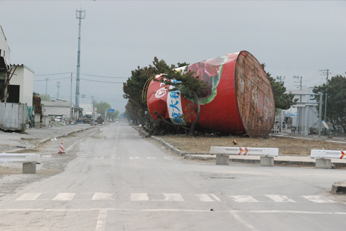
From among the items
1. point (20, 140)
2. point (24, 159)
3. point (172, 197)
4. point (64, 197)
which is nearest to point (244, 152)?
point (172, 197)

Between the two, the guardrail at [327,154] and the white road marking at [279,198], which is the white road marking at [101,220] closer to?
the white road marking at [279,198]

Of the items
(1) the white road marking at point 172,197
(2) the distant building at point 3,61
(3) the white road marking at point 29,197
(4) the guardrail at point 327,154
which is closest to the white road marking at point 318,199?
(1) the white road marking at point 172,197

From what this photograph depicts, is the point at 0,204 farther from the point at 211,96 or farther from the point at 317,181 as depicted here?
the point at 211,96

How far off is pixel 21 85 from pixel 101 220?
49.6m

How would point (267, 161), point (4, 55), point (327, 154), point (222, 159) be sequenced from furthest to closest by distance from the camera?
point (4, 55) < point (267, 161) < point (222, 159) < point (327, 154)

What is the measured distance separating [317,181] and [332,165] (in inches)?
239

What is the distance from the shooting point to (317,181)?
1230 centimetres

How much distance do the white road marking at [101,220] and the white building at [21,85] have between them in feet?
144

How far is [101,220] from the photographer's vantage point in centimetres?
674

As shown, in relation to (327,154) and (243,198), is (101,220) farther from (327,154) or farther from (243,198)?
(327,154)

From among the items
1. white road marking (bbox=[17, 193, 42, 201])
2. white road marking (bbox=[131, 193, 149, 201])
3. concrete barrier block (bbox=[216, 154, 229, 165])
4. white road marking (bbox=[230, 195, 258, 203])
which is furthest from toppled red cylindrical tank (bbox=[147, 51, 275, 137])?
white road marking (bbox=[17, 193, 42, 201])

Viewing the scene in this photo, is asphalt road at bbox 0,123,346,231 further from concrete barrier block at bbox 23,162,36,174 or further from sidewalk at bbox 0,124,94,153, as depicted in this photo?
sidewalk at bbox 0,124,94,153

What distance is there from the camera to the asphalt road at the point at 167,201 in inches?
262

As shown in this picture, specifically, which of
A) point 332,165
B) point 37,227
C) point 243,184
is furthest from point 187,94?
point 37,227
